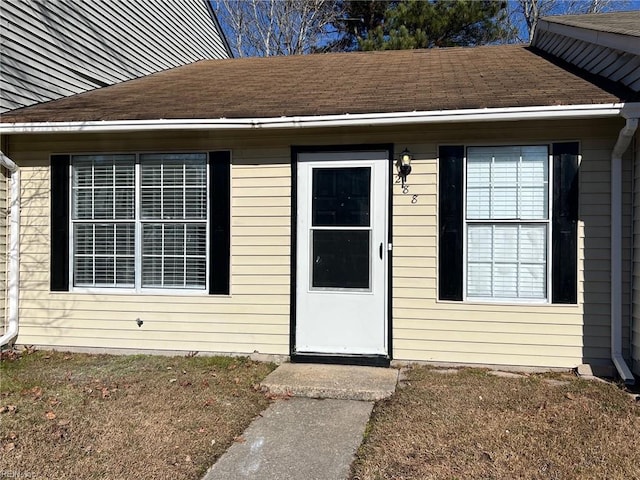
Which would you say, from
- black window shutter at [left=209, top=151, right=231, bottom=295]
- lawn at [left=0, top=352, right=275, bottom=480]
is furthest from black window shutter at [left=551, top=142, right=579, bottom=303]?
black window shutter at [left=209, top=151, right=231, bottom=295]

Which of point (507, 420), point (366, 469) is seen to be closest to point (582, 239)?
point (507, 420)

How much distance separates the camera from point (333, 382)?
173 inches

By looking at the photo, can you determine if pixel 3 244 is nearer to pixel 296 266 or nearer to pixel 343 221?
pixel 296 266

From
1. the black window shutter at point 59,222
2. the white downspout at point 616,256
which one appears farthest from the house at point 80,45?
the white downspout at point 616,256

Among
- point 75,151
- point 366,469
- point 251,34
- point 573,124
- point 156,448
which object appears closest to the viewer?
point 366,469

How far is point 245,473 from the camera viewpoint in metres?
2.95

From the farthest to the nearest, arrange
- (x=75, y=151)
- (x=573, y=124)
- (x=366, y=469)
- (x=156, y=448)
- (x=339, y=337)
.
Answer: (x=75, y=151)
(x=339, y=337)
(x=573, y=124)
(x=156, y=448)
(x=366, y=469)

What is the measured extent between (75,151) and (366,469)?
4.54 meters

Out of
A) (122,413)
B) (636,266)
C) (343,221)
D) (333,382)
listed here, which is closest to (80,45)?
(343,221)

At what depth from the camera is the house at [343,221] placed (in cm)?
471

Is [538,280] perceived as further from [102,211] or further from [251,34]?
[251,34]

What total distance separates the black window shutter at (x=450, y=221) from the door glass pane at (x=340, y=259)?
2.45ft

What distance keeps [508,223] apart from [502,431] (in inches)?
85.5

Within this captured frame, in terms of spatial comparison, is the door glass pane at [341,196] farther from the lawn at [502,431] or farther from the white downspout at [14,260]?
the white downspout at [14,260]
